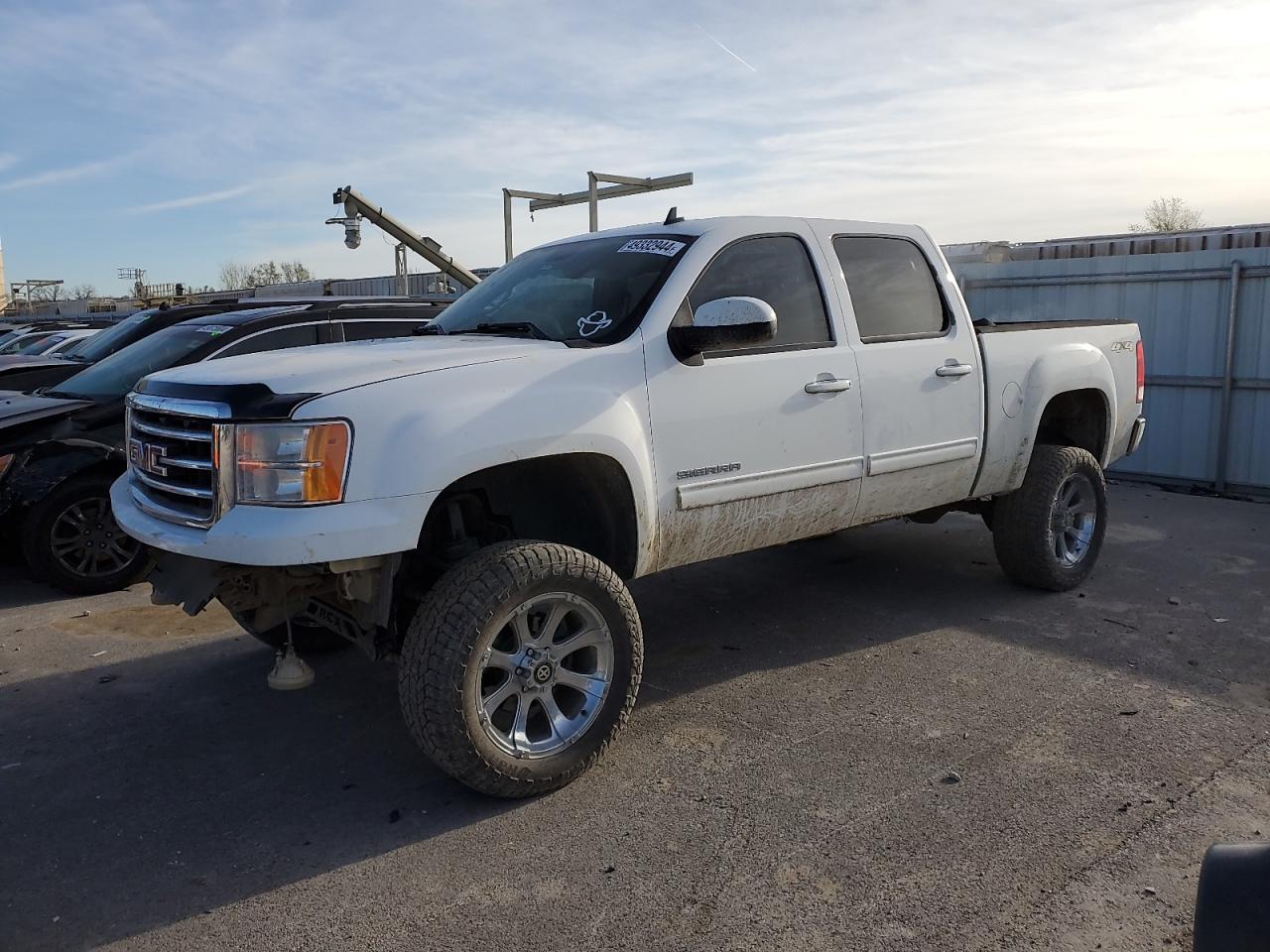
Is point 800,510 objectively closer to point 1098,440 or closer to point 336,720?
point 336,720

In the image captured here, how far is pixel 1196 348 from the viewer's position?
9.82 meters

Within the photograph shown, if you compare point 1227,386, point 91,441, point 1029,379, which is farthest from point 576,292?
point 1227,386

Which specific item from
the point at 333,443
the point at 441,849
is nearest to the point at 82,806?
the point at 441,849

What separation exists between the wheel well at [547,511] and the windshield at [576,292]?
1.75 feet

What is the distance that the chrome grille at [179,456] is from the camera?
344cm

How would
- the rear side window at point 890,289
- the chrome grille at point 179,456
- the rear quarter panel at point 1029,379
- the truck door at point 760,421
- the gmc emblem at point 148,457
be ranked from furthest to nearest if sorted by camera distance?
the rear quarter panel at point 1029,379
the rear side window at point 890,289
the truck door at point 760,421
the gmc emblem at point 148,457
the chrome grille at point 179,456

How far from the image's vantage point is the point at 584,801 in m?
3.68

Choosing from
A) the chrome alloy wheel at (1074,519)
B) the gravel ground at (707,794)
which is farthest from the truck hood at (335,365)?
the chrome alloy wheel at (1074,519)

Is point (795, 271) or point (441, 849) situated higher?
point (795, 271)

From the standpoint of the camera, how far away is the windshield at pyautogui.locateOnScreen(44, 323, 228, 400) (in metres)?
7.01

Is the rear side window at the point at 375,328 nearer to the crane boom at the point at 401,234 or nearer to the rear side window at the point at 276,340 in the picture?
the rear side window at the point at 276,340

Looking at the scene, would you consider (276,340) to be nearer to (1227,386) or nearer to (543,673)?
(543,673)

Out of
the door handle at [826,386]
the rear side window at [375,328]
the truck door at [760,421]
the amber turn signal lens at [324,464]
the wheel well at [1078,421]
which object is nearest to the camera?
the amber turn signal lens at [324,464]

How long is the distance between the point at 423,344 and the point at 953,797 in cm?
263
